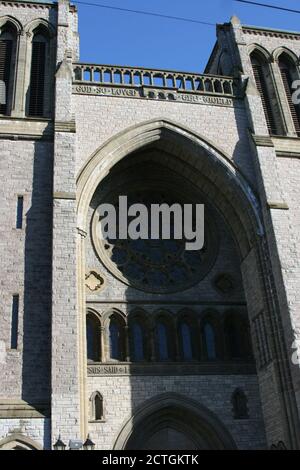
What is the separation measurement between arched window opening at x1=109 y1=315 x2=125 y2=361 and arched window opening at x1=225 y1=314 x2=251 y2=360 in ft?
10.0

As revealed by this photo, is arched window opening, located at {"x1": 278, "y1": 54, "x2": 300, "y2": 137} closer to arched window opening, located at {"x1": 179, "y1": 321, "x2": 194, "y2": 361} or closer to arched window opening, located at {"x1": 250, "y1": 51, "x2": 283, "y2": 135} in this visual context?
arched window opening, located at {"x1": 250, "y1": 51, "x2": 283, "y2": 135}

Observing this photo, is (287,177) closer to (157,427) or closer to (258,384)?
(258,384)

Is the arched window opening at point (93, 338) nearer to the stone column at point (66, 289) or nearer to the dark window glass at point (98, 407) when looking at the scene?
the dark window glass at point (98, 407)

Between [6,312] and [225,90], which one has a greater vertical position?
[225,90]

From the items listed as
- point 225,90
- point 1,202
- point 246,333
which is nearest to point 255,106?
point 225,90

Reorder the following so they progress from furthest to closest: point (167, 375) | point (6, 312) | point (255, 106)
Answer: point (255, 106) → point (167, 375) → point (6, 312)

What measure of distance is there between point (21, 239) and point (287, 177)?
814 cm

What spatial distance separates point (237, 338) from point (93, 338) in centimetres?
423

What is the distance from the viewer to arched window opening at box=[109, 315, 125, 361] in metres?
14.6

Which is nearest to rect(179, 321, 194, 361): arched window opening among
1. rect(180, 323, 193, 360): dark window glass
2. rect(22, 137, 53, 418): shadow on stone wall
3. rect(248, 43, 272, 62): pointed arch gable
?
rect(180, 323, 193, 360): dark window glass

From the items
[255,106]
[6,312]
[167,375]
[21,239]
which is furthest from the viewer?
[255,106]

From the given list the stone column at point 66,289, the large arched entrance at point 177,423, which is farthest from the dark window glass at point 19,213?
the large arched entrance at point 177,423

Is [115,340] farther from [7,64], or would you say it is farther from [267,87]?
[267,87]

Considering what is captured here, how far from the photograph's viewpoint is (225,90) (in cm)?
1833
